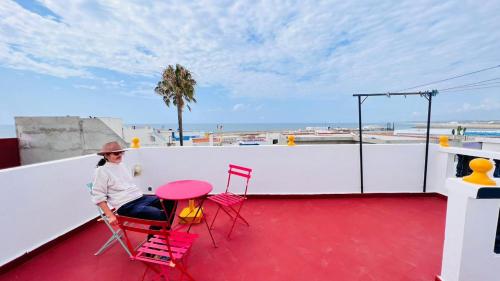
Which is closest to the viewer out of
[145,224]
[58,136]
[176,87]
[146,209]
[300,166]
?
[145,224]

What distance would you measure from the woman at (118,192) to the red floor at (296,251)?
566mm

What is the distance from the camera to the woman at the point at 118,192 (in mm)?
2012

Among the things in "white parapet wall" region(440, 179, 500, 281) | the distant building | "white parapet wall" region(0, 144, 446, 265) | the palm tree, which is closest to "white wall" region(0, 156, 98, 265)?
"white parapet wall" region(0, 144, 446, 265)

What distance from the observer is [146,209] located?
2086 millimetres

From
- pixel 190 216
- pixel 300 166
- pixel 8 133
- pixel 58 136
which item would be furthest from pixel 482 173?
pixel 8 133

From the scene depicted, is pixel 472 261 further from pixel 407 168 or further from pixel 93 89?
pixel 93 89

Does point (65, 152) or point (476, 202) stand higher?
point (476, 202)

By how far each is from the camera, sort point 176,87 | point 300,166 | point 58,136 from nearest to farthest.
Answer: point 300,166
point 58,136
point 176,87

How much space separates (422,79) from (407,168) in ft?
115

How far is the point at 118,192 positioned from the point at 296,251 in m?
2.13

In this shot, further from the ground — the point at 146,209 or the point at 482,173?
the point at 482,173

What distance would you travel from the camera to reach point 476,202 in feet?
4.24

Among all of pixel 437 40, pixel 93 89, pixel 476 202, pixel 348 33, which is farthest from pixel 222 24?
pixel 93 89

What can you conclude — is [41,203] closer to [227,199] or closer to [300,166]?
[227,199]
